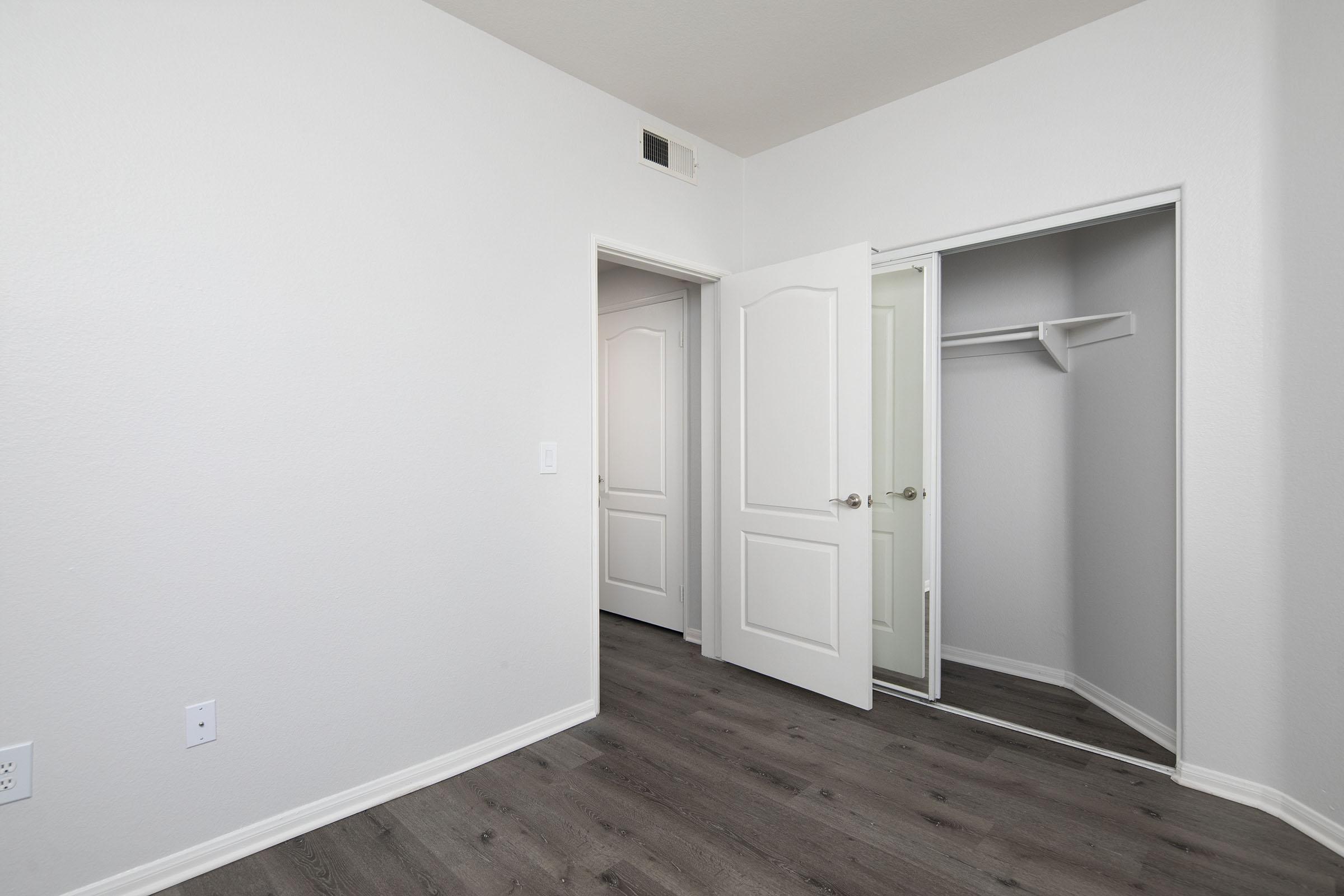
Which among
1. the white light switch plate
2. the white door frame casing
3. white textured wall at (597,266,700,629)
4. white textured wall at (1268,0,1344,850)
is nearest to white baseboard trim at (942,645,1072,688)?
white textured wall at (1268,0,1344,850)

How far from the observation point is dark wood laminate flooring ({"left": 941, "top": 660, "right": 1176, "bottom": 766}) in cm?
266

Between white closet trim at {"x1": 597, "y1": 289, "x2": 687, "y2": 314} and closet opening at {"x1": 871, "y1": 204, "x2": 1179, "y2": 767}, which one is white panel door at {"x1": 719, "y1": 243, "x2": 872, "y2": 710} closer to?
closet opening at {"x1": 871, "y1": 204, "x2": 1179, "y2": 767}

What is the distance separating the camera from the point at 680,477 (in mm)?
4086

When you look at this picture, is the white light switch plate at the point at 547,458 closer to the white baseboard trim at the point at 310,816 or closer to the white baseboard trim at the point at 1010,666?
the white baseboard trim at the point at 310,816

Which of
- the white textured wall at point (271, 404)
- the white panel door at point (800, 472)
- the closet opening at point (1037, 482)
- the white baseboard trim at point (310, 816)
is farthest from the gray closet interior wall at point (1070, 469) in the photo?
the white baseboard trim at point (310, 816)

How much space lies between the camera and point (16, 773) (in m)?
1.66

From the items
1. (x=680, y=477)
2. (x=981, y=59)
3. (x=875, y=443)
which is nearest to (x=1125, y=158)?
(x=981, y=59)

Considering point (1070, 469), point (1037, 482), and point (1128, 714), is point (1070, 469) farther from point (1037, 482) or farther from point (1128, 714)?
point (1128, 714)

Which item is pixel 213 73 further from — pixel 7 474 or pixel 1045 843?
pixel 1045 843

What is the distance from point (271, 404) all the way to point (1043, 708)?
10.8ft

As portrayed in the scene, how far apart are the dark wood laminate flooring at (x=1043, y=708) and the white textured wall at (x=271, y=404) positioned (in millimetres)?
1833

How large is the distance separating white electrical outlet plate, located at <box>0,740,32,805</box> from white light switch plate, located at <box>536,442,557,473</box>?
1654 mm

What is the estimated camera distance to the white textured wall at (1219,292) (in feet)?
7.05

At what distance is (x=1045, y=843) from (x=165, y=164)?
318cm
